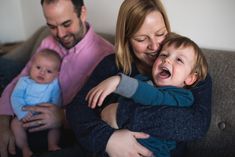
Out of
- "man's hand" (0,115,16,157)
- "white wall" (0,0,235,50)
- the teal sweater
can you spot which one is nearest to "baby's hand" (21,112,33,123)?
"man's hand" (0,115,16,157)

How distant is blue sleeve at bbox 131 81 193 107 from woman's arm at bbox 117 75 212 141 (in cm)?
2

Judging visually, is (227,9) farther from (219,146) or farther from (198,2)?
(219,146)

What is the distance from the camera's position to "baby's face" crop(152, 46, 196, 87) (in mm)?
1124

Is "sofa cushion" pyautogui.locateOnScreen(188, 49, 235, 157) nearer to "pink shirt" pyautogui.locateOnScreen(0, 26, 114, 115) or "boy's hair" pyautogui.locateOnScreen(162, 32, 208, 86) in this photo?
"boy's hair" pyautogui.locateOnScreen(162, 32, 208, 86)

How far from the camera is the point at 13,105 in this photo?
5.16 ft

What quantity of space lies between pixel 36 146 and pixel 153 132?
2.34ft

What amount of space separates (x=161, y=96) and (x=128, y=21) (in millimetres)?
344

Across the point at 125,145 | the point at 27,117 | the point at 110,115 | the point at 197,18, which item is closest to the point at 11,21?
the point at 27,117

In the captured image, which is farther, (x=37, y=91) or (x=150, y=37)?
(x=37, y=91)

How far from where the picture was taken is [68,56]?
1.58 metres

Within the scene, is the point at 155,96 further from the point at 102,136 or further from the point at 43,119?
the point at 43,119

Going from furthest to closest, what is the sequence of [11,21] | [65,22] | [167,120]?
1. [11,21]
2. [65,22]
3. [167,120]

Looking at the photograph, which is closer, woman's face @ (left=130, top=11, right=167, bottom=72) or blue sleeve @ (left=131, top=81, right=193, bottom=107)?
blue sleeve @ (left=131, top=81, right=193, bottom=107)

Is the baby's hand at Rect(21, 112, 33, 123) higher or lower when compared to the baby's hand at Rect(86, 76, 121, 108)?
lower
